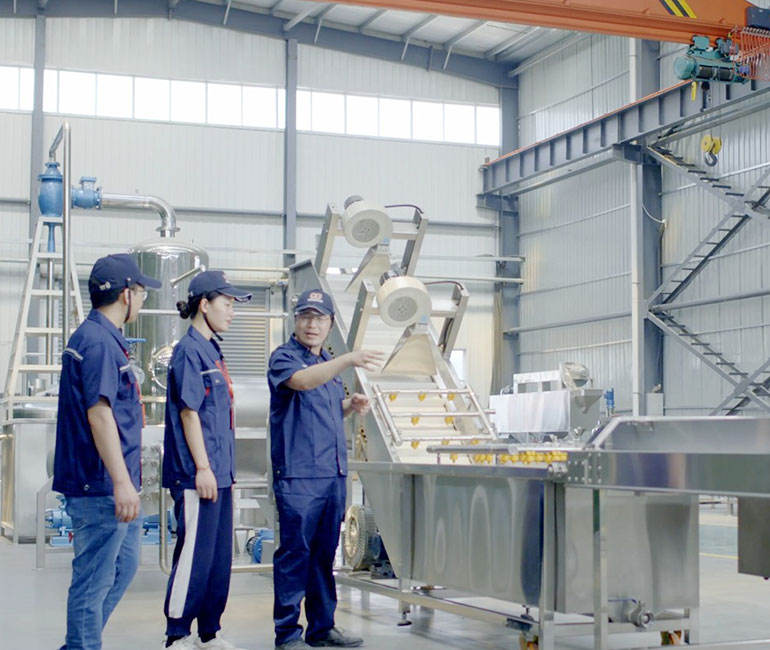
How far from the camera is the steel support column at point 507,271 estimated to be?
957 inches

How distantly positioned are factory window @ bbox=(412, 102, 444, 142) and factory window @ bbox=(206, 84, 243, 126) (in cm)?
398

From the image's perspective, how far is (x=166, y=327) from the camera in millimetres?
10977

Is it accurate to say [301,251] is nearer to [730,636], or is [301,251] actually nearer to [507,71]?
[507,71]

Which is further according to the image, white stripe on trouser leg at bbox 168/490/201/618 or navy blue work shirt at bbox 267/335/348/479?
navy blue work shirt at bbox 267/335/348/479


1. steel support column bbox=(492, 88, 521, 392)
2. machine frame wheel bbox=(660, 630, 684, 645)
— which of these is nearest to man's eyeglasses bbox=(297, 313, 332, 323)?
machine frame wheel bbox=(660, 630, 684, 645)

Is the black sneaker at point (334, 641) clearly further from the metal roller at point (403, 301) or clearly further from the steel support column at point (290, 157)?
the steel support column at point (290, 157)

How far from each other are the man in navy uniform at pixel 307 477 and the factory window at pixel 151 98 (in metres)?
17.8

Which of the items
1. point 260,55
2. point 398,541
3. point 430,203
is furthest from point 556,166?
point 398,541

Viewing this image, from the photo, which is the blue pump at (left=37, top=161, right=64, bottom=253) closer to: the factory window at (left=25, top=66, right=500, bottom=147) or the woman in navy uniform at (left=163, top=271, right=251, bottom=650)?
the factory window at (left=25, top=66, right=500, bottom=147)

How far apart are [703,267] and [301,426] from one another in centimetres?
1565

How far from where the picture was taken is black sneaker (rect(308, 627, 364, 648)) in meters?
5.07

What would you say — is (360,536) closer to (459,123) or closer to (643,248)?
(643,248)

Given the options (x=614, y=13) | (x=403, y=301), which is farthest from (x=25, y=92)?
(x=403, y=301)

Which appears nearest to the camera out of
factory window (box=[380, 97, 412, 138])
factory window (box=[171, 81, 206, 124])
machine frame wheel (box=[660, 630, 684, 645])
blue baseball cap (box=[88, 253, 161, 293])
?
blue baseball cap (box=[88, 253, 161, 293])
